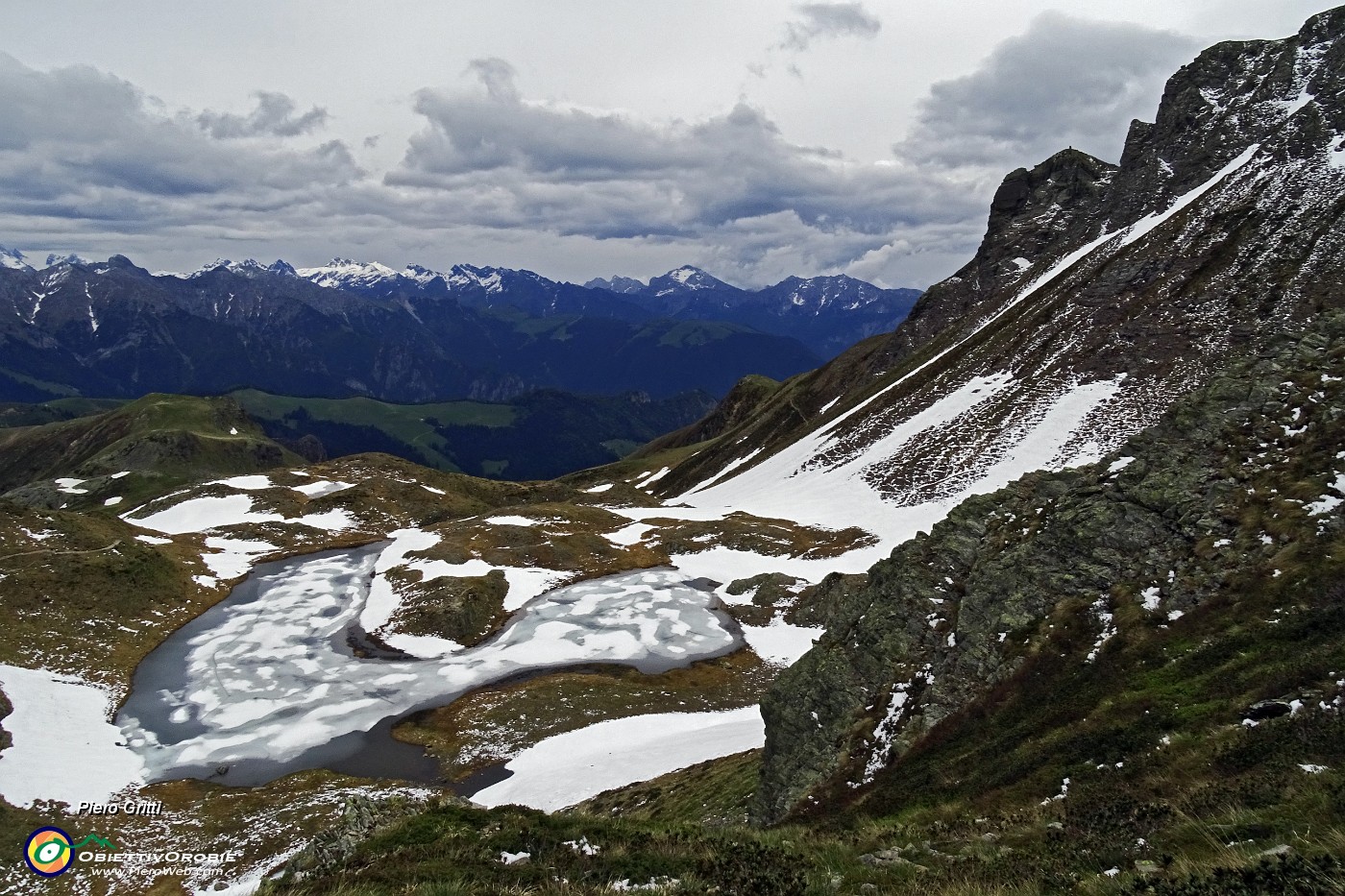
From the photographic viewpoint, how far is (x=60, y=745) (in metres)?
41.2

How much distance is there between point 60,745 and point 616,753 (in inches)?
1320

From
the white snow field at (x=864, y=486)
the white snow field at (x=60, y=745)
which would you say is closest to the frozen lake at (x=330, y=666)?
the white snow field at (x=60, y=745)

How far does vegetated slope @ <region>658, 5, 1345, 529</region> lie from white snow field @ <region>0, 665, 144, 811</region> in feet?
228

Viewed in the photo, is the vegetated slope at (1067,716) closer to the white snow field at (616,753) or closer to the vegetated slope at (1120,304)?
the white snow field at (616,753)

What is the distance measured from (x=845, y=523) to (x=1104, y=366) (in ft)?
133

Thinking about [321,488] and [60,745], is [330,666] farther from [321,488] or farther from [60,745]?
[321,488]

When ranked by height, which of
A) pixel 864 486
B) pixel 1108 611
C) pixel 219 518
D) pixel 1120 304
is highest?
pixel 1120 304

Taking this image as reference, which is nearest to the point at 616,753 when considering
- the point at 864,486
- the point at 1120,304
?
the point at 864,486

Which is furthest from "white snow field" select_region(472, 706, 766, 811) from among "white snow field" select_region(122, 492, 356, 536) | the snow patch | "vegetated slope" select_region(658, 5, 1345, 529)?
the snow patch

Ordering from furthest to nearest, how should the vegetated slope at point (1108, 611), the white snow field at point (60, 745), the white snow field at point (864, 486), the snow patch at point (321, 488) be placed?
the snow patch at point (321, 488) → the white snow field at point (864, 486) → the white snow field at point (60, 745) → the vegetated slope at point (1108, 611)

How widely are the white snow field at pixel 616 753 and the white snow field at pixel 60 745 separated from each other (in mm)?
21372

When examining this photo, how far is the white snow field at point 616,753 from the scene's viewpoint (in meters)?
37.2

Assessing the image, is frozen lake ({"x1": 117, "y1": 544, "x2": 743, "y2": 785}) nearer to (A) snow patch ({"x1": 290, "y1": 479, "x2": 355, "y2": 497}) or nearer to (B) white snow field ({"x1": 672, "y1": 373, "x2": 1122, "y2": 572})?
(B) white snow field ({"x1": 672, "y1": 373, "x2": 1122, "y2": 572})

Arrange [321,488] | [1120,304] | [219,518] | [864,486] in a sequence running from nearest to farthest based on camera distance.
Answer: [864,486] → [1120,304] → [219,518] → [321,488]
